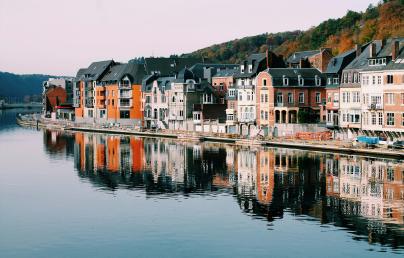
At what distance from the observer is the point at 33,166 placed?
74875 mm

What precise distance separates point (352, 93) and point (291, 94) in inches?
482

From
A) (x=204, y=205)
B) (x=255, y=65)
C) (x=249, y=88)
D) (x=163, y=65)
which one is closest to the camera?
(x=204, y=205)

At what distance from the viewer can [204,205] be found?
160 ft

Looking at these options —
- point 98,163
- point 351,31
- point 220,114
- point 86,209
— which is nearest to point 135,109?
point 220,114

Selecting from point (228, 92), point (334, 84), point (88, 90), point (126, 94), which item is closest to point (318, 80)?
point (334, 84)

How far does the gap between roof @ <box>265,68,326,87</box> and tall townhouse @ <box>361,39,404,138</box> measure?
→ 1468 cm

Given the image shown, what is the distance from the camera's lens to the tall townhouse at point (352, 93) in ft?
266

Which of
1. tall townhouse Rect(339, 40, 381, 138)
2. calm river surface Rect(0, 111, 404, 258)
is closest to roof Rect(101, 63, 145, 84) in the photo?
calm river surface Rect(0, 111, 404, 258)

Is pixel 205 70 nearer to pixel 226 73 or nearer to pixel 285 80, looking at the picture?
pixel 226 73

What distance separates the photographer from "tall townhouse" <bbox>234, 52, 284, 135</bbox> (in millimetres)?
98062

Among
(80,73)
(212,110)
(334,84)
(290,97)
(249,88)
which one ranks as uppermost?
(80,73)

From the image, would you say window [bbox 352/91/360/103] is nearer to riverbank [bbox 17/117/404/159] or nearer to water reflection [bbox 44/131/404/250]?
riverbank [bbox 17/117/404/159]

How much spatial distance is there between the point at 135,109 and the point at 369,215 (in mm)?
91136

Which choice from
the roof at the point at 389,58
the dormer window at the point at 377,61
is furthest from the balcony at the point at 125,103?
the dormer window at the point at 377,61
